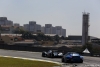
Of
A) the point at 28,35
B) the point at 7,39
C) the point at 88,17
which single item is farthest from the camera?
the point at 28,35

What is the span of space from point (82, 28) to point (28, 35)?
49827mm

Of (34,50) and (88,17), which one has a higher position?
(88,17)

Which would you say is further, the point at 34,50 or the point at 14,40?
the point at 14,40

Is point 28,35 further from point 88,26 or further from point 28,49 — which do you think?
point 28,49

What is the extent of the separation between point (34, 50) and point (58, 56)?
23211 mm

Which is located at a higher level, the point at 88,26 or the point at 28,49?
the point at 88,26

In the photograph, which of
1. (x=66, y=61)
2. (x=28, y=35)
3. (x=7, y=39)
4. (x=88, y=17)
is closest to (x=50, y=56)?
(x=66, y=61)

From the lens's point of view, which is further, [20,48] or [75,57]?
→ [20,48]

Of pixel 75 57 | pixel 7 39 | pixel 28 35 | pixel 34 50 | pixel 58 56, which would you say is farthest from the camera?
pixel 28 35

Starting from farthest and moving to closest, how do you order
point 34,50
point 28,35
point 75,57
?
point 28,35
point 34,50
point 75,57

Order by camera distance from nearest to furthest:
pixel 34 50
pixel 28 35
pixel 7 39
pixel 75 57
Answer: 1. pixel 75 57
2. pixel 34 50
3. pixel 7 39
4. pixel 28 35

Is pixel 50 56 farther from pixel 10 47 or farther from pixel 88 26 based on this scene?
pixel 88 26

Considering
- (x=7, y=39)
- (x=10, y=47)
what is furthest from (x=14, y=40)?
(x=10, y=47)

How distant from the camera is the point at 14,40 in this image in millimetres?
164250
